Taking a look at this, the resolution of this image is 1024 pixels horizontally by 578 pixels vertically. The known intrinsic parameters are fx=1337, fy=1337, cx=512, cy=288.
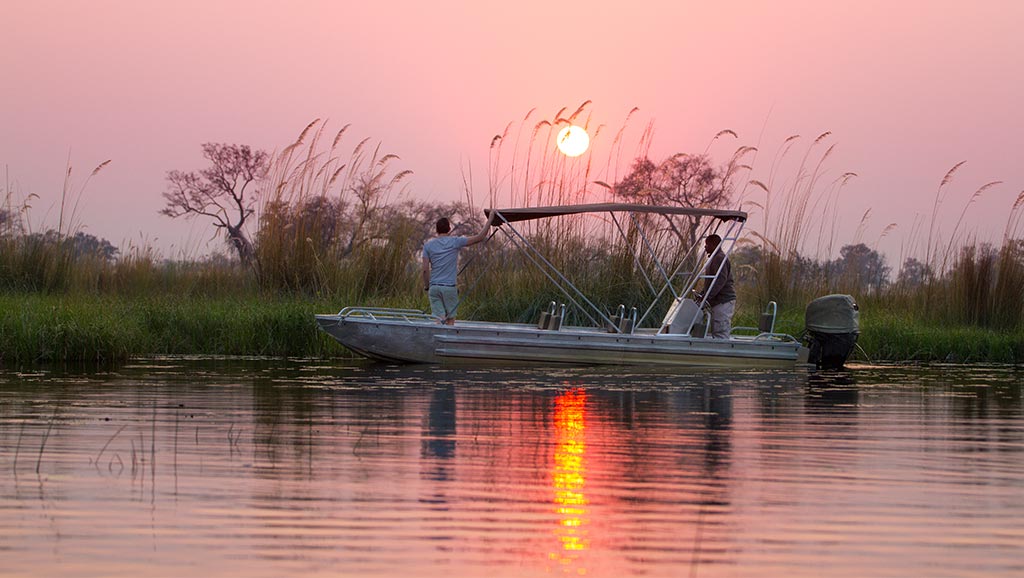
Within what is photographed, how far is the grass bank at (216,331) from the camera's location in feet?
56.4

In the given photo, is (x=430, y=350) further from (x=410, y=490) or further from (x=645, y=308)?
(x=410, y=490)

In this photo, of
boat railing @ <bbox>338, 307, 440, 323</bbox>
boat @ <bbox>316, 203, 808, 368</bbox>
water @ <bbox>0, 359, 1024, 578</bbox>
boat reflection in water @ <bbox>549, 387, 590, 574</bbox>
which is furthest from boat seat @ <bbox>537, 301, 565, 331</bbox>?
boat reflection in water @ <bbox>549, 387, 590, 574</bbox>

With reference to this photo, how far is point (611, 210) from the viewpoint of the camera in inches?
684

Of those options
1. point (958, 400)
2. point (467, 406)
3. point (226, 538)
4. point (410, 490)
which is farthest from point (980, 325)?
point (226, 538)

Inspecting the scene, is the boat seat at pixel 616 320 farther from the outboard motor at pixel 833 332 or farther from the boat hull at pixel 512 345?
the outboard motor at pixel 833 332

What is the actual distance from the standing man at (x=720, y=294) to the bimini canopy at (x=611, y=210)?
398 mm

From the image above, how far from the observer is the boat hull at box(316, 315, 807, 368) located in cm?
1691

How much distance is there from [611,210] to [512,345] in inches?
87.1

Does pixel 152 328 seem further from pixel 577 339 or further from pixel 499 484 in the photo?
pixel 499 484

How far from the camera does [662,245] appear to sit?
19.9 m

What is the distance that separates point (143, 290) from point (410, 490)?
18.2 meters

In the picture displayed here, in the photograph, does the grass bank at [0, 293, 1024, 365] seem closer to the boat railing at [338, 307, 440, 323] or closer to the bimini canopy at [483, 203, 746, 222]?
the boat railing at [338, 307, 440, 323]

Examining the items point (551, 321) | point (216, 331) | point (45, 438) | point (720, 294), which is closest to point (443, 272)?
point (551, 321)

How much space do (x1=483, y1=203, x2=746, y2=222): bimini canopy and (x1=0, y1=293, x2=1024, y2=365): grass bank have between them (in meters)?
2.38
